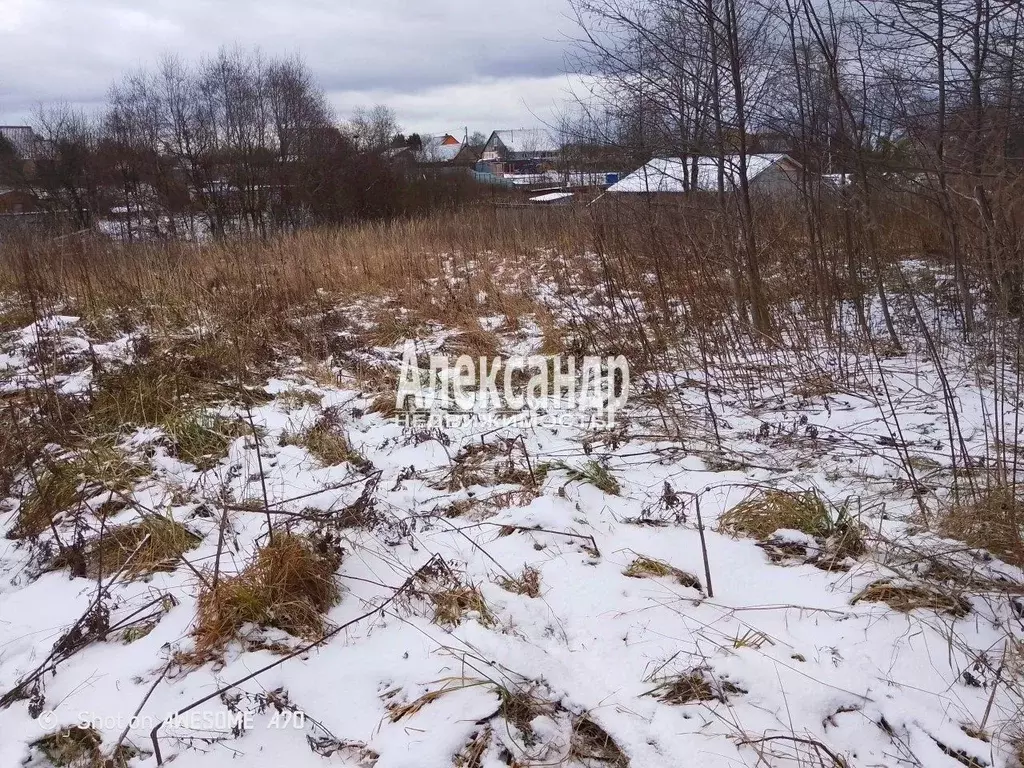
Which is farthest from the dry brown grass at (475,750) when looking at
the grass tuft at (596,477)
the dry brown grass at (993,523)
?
the dry brown grass at (993,523)

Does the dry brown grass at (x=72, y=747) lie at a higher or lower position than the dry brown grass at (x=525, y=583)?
lower

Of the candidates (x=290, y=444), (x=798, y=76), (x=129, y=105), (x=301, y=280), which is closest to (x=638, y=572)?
(x=290, y=444)

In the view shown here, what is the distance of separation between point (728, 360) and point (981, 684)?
2.58 meters

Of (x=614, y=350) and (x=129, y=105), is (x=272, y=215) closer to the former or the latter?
(x=129, y=105)

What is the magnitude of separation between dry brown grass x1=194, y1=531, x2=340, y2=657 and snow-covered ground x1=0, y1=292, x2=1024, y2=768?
0.19ft

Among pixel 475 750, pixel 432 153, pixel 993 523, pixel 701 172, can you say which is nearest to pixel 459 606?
pixel 475 750

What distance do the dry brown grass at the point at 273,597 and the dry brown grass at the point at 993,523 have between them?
80.7 inches

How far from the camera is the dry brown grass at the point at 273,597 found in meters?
1.89

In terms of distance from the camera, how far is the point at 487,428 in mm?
3400

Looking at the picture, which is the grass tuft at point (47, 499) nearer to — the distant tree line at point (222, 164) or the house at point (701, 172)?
the house at point (701, 172)

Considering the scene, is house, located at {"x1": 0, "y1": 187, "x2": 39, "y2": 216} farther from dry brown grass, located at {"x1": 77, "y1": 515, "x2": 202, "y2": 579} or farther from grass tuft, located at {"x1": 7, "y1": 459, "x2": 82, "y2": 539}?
dry brown grass, located at {"x1": 77, "y1": 515, "x2": 202, "y2": 579}

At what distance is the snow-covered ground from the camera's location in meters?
1.46

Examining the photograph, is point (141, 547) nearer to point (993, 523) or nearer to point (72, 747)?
point (72, 747)

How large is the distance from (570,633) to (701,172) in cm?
489
